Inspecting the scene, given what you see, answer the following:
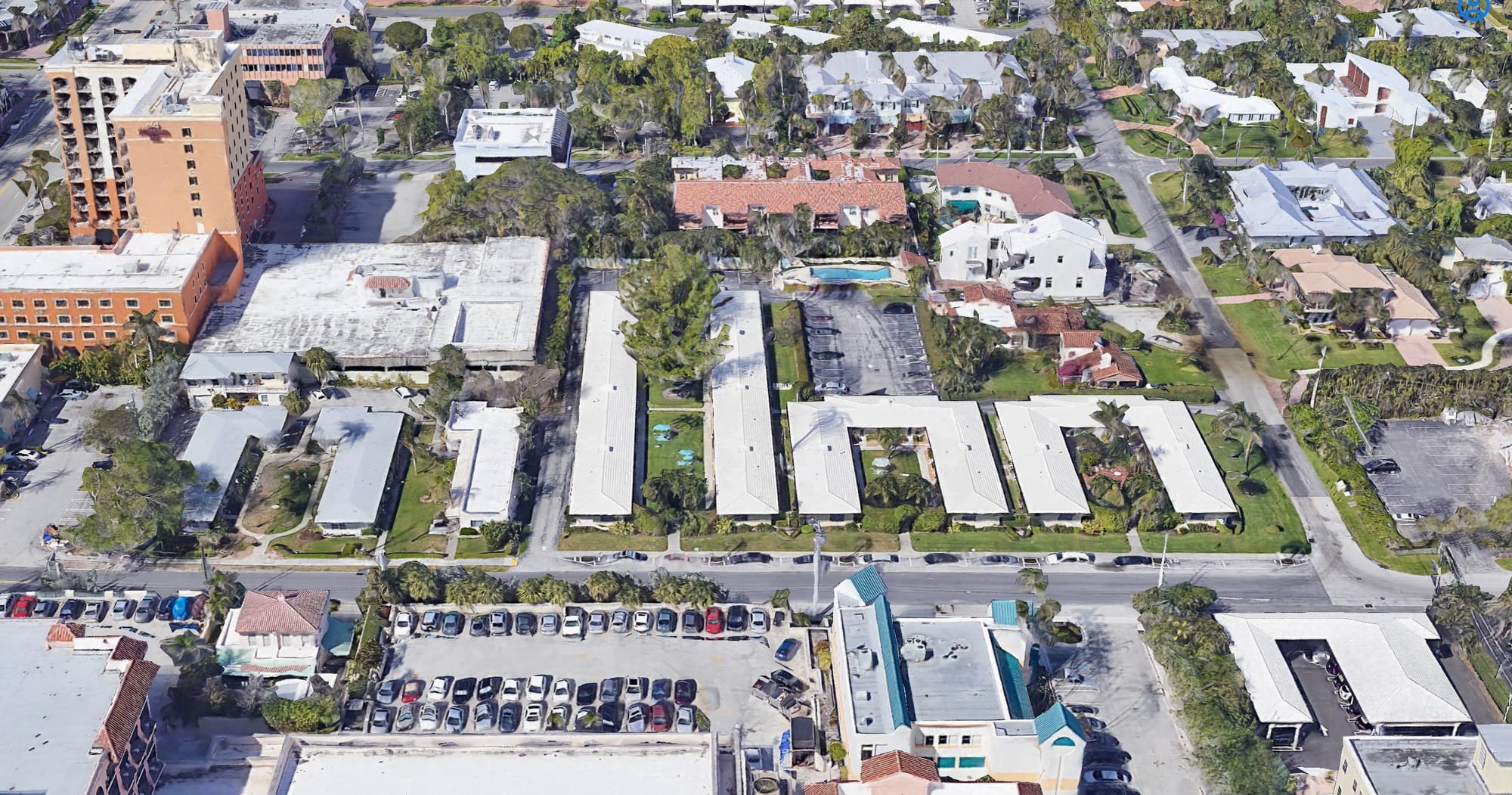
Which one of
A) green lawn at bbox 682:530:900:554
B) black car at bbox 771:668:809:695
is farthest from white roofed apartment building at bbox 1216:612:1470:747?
black car at bbox 771:668:809:695

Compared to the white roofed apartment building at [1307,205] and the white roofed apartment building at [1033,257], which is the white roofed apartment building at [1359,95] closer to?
the white roofed apartment building at [1307,205]

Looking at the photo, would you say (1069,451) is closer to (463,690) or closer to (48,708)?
(463,690)

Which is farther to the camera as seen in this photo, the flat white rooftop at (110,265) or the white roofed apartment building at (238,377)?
the flat white rooftop at (110,265)

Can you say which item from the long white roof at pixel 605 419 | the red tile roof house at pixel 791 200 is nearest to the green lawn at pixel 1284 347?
the red tile roof house at pixel 791 200

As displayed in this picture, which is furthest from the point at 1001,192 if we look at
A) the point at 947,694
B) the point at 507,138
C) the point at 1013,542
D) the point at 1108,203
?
the point at 947,694

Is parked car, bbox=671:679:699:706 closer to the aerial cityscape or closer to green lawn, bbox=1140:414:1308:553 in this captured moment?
the aerial cityscape

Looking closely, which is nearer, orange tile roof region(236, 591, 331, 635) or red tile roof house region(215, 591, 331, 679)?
red tile roof house region(215, 591, 331, 679)

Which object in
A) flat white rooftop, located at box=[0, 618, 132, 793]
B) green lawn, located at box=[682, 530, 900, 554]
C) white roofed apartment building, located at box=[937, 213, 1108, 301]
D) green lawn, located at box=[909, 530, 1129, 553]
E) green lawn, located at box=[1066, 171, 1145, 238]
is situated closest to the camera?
flat white rooftop, located at box=[0, 618, 132, 793]

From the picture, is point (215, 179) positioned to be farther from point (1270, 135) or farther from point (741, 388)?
point (1270, 135)
